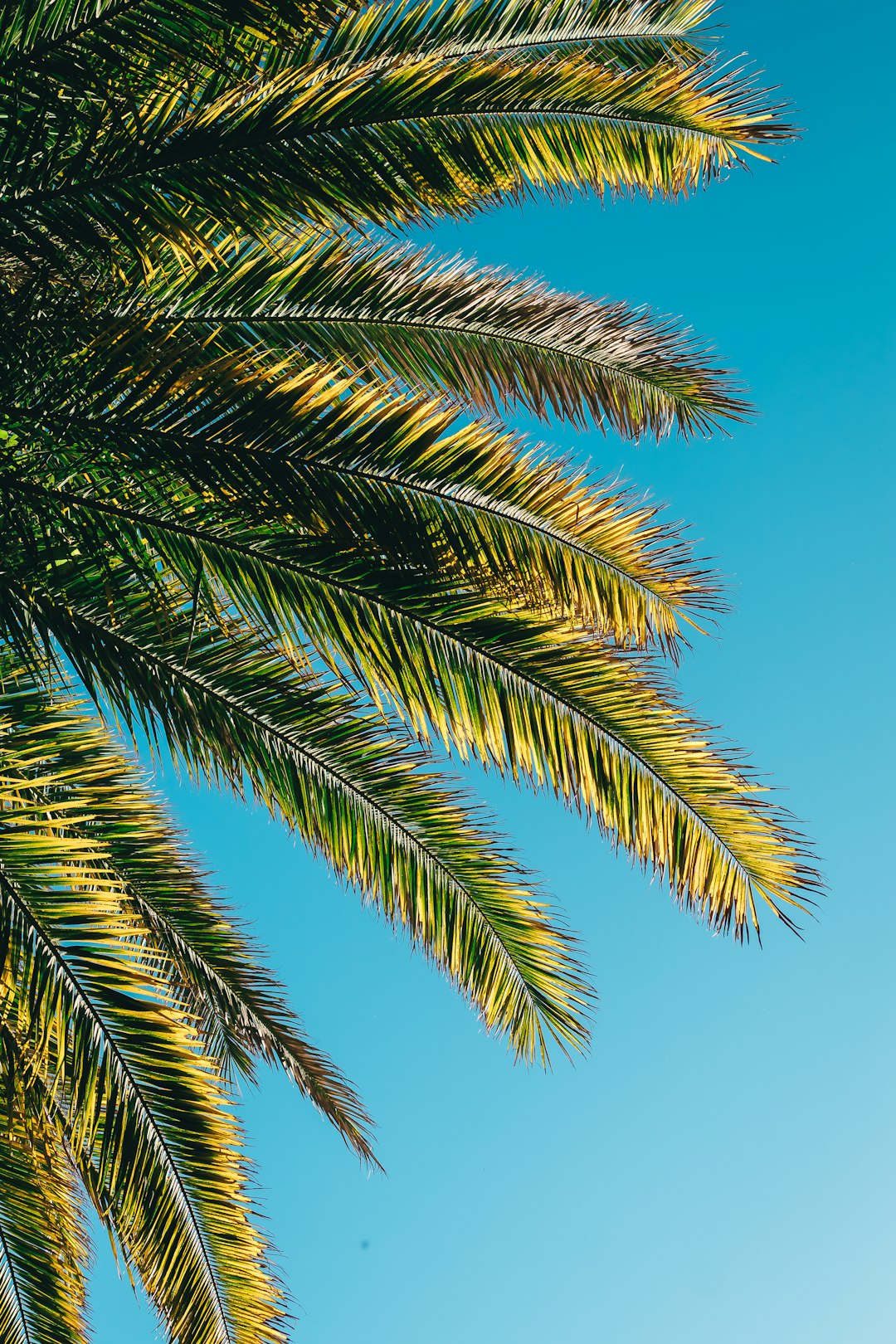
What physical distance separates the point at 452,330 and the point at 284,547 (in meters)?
1.56

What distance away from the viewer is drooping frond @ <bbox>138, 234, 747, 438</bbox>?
4.46 meters

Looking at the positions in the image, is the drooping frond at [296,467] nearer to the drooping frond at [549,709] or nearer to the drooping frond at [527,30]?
the drooping frond at [549,709]

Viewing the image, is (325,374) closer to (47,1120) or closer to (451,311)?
(451,311)

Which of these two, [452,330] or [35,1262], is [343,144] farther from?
[35,1262]

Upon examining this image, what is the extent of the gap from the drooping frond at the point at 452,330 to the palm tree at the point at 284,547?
0.02 m

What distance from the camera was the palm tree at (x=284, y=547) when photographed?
11.0 feet

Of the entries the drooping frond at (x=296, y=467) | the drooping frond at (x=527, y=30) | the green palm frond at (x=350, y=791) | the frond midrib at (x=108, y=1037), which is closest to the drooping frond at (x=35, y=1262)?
the frond midrib at (x=108, y=1037)

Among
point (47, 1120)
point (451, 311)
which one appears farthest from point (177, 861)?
point (451, 311)

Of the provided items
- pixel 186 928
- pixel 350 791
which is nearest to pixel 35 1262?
pixel 186 928

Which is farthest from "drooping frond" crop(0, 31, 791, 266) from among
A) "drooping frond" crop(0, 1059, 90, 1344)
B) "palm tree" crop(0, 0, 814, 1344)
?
"drooping frond" crop(0, 1059, 90, 1344)

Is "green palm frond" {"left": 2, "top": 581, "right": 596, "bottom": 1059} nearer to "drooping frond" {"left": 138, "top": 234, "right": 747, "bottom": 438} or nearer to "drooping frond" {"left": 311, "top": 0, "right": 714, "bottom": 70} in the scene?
"drooping frond" {"left": 138, "top": 234, "right": 747, "bottom": 438}

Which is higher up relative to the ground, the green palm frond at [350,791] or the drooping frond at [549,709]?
the drooping frond at [549,709]

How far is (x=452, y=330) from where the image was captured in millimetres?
4836

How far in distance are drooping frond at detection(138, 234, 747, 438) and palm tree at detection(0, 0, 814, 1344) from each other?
0.02m
